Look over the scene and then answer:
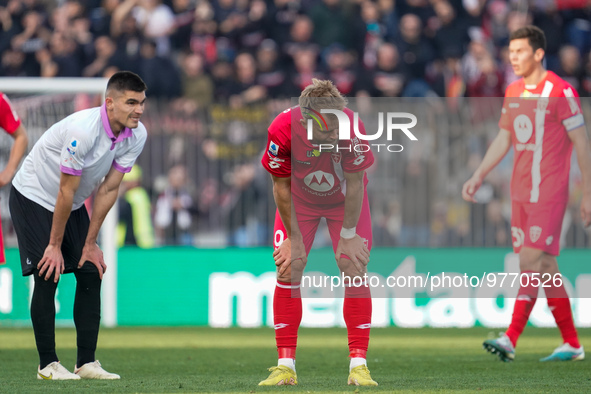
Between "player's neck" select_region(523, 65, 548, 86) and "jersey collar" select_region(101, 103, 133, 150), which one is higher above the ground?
"player's neck" select_region(523, 65, 548, 86)

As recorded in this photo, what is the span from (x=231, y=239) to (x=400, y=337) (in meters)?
2.61

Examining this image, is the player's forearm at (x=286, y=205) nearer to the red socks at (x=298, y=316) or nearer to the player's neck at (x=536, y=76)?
the red socks at (x=298, y=316)

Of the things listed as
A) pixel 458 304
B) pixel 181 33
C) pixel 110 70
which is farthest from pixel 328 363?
pixel 181 33

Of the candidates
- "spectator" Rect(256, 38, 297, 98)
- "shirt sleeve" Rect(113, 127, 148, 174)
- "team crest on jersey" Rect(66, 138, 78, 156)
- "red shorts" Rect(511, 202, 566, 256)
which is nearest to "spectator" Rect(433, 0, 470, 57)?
"spectator" Rect(256, 38, 297, 98)

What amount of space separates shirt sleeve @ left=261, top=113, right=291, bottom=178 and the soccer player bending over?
39.5 inches

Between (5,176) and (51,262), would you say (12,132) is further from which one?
(51,262)

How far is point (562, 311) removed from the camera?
24.8ft

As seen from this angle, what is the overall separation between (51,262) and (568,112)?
3.89 meters

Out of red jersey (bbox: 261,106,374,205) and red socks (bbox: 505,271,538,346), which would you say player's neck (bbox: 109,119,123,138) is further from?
red socks (bbox: 505,271,538,346)

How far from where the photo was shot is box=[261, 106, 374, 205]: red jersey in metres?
5.47

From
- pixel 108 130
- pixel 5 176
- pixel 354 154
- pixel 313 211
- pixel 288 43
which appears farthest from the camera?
pixel 288 43

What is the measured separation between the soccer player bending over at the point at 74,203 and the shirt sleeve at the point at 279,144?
3.29ft

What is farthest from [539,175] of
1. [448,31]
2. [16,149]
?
[448,31]

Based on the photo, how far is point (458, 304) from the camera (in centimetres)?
1110
